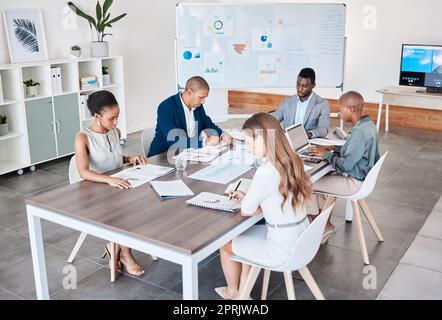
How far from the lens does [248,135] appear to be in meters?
2.24

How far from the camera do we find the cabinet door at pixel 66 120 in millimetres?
5414

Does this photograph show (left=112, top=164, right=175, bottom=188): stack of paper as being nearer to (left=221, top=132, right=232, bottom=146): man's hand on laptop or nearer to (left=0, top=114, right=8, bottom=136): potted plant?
(left=221, top=132, right=232, bottom=146): man's hand on laptop

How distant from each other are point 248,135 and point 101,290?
1.38 metres

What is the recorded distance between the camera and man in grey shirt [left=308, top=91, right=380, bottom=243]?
123 inches

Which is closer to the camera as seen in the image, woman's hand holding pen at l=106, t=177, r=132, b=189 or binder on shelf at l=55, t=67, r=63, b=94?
woman's hand holding pen at l=106, t=177, r=132, b=189

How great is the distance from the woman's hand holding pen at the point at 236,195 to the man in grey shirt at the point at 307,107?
163 cm

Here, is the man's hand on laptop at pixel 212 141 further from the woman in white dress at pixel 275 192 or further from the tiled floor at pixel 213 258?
the woman in white dress at pixel 275 192

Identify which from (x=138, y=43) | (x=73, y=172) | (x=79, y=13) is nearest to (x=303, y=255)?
(x=73, y=172)

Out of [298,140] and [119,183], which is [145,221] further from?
[298,140]

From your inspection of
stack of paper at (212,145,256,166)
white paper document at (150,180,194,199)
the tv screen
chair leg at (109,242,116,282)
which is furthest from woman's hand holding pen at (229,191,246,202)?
the tv screen

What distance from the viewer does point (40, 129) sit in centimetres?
524

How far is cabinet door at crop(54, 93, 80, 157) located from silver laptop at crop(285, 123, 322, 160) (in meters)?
3.04

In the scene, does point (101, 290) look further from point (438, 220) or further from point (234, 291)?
point (438, 220)

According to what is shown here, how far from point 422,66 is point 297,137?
4.15 meters
